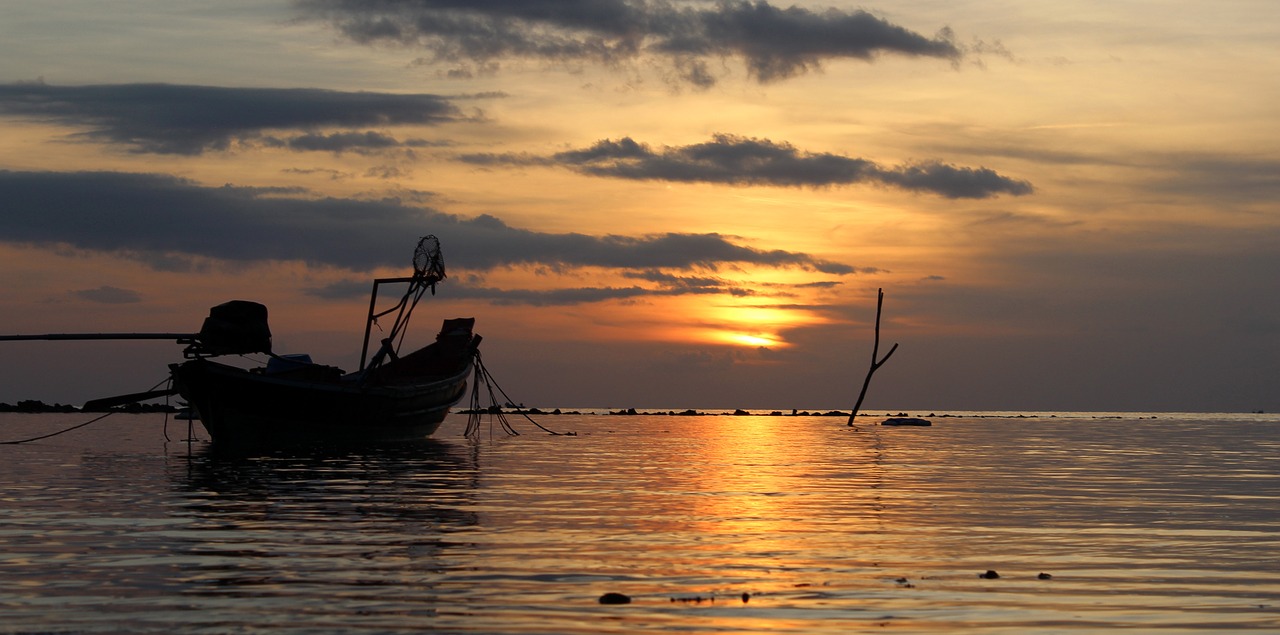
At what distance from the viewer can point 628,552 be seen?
19.8 meters

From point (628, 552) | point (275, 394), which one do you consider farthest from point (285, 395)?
point (628, 552)

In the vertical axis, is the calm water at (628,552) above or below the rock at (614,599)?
below

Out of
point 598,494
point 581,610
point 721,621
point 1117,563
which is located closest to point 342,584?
point 581,610

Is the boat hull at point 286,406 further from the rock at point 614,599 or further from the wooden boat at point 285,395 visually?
the rock at point 614,599

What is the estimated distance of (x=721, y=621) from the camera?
13633 mm

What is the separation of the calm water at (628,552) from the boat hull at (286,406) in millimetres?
15998

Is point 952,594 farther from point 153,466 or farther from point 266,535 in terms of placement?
point 153,466

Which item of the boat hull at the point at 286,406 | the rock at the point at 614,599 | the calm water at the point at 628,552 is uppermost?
the rock at the point at 614,599

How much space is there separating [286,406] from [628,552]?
41.1 meters

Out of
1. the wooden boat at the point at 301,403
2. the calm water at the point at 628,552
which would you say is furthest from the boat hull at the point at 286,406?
the calm water at the point at 628,552

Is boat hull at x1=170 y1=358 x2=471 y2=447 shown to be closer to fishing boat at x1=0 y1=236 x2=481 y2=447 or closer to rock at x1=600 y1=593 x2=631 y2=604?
fishing boat at x1=0 y1=236 x2=481 y2=447

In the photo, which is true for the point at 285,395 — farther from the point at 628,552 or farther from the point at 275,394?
the point at 628,552

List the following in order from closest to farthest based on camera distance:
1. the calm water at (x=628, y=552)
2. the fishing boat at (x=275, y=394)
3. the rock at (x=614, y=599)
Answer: the calm water at (x=628, y=552) < the rock at (x=614, y=599) < the fishing boat at (x=275, y=394)

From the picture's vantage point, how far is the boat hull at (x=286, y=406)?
186 feet
